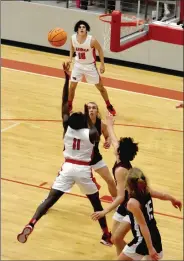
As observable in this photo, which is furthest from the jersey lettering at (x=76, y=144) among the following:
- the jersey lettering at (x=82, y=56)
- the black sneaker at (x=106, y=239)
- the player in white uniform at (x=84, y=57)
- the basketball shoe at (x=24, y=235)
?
the jersey lettering at (x=82, y=56)

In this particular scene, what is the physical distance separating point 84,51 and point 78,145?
14.2ft

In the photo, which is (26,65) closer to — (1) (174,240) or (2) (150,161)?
(2) (150,161)

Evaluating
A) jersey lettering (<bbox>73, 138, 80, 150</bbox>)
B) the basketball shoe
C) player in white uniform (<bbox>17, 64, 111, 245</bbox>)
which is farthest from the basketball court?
jersey lettering (<bbox>73, 138, 80, 150</bbox>)

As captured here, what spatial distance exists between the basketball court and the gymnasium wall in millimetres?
326

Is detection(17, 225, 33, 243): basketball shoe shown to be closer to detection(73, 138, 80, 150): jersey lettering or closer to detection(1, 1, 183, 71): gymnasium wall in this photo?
detection(73, 138, 80, 150): jersey lettering

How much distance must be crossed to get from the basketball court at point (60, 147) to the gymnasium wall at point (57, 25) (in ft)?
1.07

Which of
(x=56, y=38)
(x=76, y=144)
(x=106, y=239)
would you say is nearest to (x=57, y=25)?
(x=56, y=38)

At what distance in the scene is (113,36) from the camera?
7422 mm

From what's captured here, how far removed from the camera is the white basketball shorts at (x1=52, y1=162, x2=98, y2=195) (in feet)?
24.3

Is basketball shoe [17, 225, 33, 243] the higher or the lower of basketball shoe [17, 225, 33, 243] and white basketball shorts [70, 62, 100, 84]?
the lower

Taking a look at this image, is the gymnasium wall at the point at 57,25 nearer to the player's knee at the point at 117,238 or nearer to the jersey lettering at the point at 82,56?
the jersey lettering at the point at 82,56

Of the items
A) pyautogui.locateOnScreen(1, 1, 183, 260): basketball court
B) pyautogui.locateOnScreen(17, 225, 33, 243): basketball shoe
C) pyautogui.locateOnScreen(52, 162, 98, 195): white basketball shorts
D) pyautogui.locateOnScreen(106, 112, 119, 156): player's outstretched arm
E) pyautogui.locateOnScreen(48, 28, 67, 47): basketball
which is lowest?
pyautogui.locateOnScreen(1, 1, 183, 260): basketball court

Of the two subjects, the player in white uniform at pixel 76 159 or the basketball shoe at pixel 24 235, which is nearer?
the player in white uniform at pixel 76 159

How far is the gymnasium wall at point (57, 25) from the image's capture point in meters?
15.3
